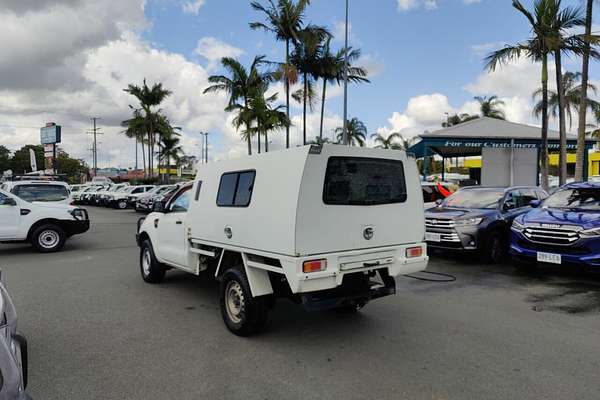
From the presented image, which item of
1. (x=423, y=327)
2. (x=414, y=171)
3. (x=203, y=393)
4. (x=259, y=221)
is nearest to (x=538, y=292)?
(x=423, y=327)

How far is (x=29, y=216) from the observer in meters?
10.7

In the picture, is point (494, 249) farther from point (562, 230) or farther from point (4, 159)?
point (4, 159)

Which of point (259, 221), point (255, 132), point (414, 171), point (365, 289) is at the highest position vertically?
point (255, 132)

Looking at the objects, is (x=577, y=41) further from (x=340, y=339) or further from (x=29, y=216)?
(x=29, y=216)

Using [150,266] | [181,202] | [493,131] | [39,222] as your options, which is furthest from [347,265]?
[493,131]

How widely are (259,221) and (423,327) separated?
2311 millimetres

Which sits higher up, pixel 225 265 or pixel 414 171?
pixel 414 171

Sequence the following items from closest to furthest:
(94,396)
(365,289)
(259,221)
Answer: (94,396) < (259,221) < (365,289)

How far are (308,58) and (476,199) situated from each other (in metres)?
17.9

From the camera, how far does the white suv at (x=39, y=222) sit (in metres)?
10.4

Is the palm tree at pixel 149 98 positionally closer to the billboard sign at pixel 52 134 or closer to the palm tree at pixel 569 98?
the billboard sign at pixel 52 134

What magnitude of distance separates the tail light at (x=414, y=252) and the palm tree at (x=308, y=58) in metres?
20.2

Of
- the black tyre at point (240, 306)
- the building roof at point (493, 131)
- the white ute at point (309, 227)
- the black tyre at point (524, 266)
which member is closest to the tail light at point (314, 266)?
the white ute at point (309, 227)

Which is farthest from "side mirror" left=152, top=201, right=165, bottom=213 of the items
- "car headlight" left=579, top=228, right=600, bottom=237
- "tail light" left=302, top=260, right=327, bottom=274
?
"car headlight" left=579, top=228, right=600, bottom=237
